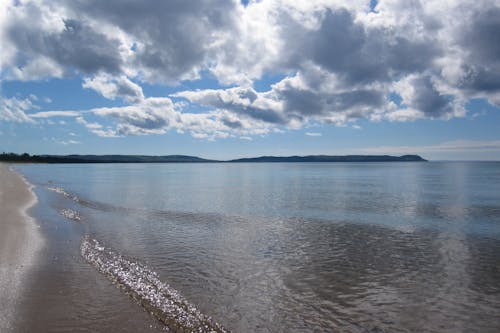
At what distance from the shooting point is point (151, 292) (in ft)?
36.6

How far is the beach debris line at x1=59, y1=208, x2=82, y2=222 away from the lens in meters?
25.3


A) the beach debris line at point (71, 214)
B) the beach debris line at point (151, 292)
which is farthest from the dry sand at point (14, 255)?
the beach debris line at point (71, 214)

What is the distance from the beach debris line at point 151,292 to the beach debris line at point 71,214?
Answer: 397 inches

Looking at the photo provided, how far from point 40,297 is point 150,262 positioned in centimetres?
494

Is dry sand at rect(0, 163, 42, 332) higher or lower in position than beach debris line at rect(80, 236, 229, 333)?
higher

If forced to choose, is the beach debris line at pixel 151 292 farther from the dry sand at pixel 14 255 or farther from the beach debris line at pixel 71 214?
the beach debris line at pixel 71 214

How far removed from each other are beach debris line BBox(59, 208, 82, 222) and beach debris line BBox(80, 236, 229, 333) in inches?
397

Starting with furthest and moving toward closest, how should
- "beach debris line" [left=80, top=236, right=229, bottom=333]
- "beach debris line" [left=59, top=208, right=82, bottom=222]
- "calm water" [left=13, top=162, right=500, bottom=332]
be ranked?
"beach debris line" [left=59, top=208, right=82, bottom=222] < "calm water" [left=13, top=162, right=500, bottom=332] < "beach debris line" [left=80, top=236, right=229, bottom=333]

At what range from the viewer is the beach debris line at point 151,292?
9.14 meters

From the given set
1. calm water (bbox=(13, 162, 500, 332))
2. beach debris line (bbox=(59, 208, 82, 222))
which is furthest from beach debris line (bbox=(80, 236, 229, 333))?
beach debris line (bbox=(59, 208, 82, 222))

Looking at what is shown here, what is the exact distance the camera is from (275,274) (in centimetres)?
1346

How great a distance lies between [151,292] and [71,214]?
19.1 metres

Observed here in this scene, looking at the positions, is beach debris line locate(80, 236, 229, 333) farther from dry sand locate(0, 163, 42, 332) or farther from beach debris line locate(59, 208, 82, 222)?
beach debris line locate(59, 208, 82, 222)

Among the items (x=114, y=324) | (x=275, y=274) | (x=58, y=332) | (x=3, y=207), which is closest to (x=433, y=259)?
(x=275, y=274)
